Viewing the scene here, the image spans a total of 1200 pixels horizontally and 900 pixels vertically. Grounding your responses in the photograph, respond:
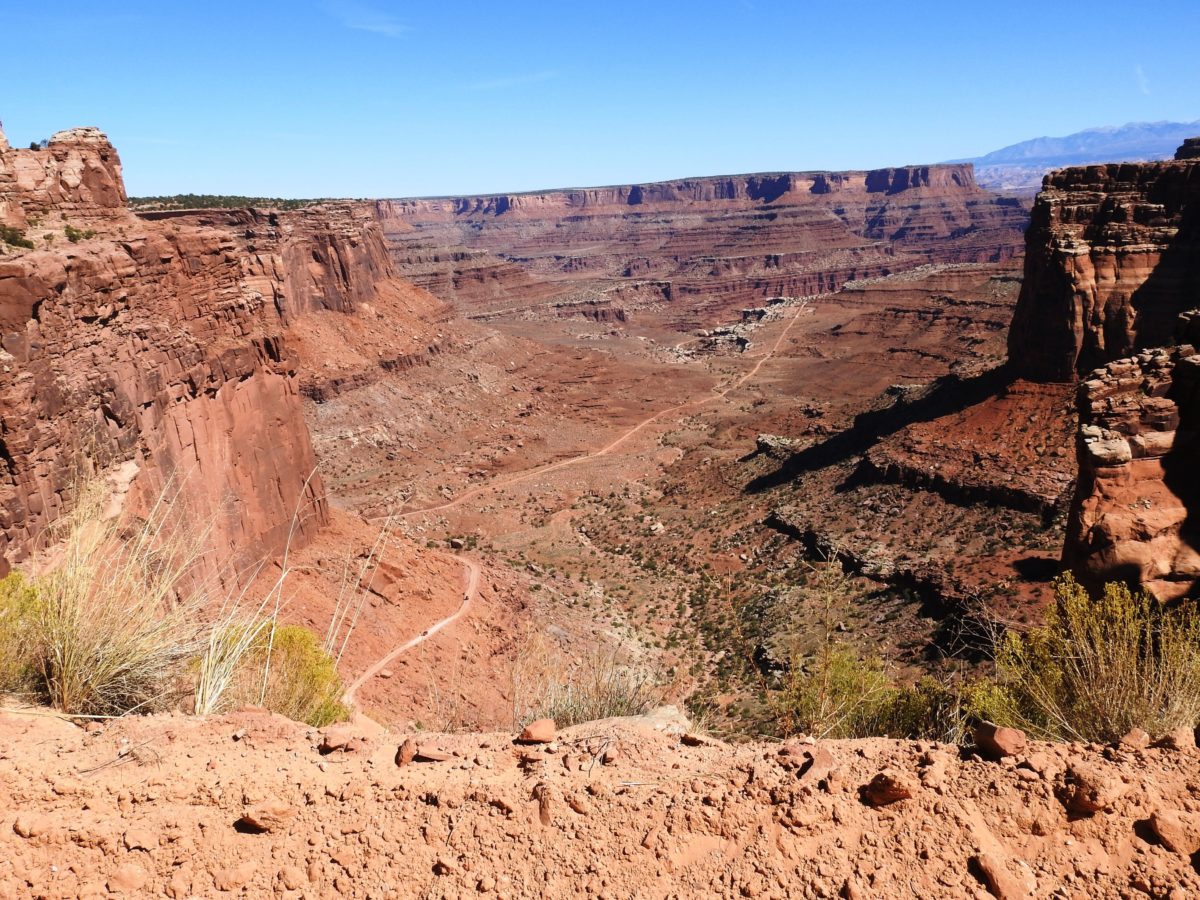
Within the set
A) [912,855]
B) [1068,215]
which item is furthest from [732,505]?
[912,855]

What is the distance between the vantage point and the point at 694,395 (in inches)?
3265

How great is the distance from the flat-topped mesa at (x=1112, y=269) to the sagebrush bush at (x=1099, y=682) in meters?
29.0

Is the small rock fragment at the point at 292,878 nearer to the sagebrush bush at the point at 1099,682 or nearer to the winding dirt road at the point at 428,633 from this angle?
the sagebrush bush at the point at 1099,682

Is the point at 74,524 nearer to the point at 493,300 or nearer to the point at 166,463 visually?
the point at 166,463

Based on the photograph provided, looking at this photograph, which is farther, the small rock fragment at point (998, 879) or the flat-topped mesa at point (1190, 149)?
the flat-topped mesa at point (1190, 149)

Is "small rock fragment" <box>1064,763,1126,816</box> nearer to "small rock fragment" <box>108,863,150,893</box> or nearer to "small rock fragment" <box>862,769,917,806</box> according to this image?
"small rock fragment" <box>862,769,917,806</box>

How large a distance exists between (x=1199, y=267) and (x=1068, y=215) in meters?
6.29

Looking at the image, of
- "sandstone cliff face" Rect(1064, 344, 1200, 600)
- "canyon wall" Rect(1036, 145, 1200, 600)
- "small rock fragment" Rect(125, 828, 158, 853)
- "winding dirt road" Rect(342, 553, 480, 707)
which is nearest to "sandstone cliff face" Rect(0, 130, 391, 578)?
"winding dirt road" Rect(342, 553, 480, 707)

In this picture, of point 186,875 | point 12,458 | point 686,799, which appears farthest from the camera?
point 12,458

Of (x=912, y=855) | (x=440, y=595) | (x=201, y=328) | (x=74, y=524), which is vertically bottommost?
(x=440, y=595)

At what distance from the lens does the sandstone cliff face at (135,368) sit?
1334cm

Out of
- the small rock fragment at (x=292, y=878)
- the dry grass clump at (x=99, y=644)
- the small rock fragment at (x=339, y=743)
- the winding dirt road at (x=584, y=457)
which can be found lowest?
the winding dirt road at (x=584, y=457)

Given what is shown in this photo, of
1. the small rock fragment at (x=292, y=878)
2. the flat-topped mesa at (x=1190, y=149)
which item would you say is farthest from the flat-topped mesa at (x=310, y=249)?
the flat-topped mesa at (x=1190, y=149)

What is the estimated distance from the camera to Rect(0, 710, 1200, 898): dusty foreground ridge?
231 inches
